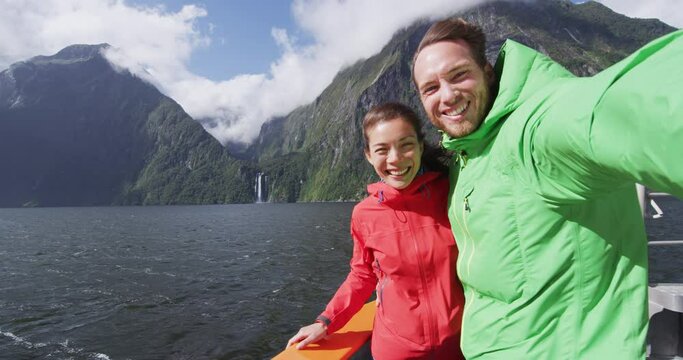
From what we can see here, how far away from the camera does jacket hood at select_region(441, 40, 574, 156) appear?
188cm

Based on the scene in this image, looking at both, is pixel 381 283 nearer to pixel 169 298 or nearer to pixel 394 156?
pixel 394 156

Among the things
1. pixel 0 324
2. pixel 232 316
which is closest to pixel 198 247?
pixel 0 324

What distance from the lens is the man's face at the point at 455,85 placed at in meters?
2.28

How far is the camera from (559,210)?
5.75ft

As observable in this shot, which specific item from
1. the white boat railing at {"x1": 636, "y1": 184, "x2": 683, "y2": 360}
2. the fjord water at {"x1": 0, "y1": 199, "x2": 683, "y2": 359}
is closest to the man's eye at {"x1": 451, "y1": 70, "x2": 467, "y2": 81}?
the white boat railing at {"x1": 636, "y1": 184, "x2": 683, "y2": 360}

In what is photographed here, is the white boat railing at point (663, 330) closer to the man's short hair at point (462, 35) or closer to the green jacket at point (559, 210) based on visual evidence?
the green jacket at point (559, 210)

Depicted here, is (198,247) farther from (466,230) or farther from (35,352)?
(466,230)

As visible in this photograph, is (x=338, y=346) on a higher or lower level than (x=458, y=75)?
lower

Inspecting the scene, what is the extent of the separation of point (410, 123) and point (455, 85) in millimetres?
1025

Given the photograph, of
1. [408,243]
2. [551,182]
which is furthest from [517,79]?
[408,243]

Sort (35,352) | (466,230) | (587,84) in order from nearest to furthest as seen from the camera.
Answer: (587,84)
(466,230)
(35,352)

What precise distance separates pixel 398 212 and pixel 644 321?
73.1 inches

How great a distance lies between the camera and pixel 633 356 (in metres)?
1.82

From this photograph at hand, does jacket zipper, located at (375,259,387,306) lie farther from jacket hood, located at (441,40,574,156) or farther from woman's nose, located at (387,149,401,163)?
jacket hood, located at (441,40,574,156)
